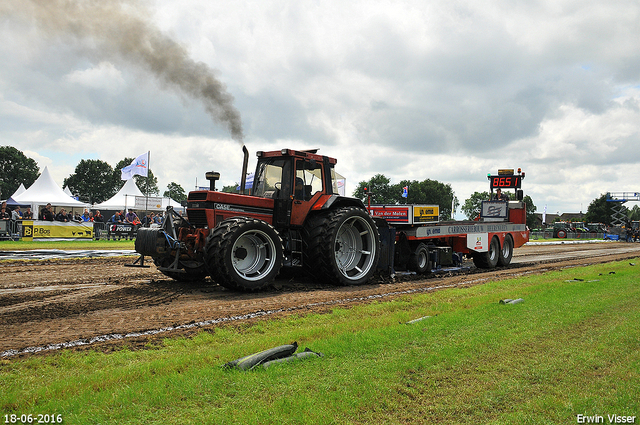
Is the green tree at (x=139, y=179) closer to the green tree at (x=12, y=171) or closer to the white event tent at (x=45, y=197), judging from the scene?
the green tree at (x=12, y=171)

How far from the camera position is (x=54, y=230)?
2550 cm

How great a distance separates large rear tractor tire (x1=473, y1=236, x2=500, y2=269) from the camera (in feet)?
53.3

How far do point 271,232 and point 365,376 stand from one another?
17.8 ft

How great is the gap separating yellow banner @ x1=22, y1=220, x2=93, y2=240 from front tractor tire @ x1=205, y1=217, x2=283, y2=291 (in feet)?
66.3

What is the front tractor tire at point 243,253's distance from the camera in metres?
8.51

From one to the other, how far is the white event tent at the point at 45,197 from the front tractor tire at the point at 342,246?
34.9 m

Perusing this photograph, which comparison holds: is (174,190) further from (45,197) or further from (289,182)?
(289,182)

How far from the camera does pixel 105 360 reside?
4691 mm

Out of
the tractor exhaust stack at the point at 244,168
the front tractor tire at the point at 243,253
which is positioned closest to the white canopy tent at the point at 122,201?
the tractor exhaust stack at the point at 244,168

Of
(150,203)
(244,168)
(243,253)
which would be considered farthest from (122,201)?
(243,253)

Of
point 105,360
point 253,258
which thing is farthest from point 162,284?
point 105,360

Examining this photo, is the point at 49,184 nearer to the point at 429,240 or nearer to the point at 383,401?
the point at 429,240

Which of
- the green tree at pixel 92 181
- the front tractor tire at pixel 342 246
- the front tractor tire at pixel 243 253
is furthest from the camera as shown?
the green tree at pixel 92 181

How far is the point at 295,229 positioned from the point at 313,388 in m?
6.81
